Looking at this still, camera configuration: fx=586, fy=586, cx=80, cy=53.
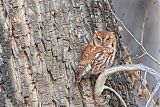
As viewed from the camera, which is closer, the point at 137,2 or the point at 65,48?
the point at 65,48

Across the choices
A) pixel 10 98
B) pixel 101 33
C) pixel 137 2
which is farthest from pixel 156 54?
pixel 10 98

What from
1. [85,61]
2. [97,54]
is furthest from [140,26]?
[85,61]

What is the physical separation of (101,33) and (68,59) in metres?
0.33

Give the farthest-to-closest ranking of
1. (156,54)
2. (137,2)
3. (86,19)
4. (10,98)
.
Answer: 1. (137,2)
2. (156,54)
3. (86,19)
4. (10,98)

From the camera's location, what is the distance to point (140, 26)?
6.41m

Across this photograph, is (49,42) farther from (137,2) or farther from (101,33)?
(137,2)

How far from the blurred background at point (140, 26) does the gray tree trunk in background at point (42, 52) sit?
304cm

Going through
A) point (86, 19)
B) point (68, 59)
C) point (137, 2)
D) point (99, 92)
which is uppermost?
point (137, 2)

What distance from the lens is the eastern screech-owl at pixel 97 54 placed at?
3.20m

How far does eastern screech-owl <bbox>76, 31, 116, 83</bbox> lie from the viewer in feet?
10.5

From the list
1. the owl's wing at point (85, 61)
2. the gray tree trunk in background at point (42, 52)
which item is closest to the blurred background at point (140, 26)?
the owl's wing at point (85, 61)

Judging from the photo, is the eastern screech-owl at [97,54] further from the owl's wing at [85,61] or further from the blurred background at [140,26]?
the blurred background at [140,26]

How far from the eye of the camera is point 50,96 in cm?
310

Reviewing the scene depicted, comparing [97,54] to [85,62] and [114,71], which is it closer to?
[85,62]
